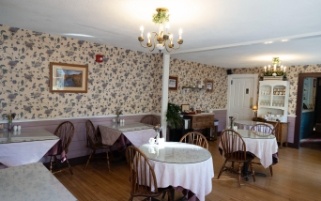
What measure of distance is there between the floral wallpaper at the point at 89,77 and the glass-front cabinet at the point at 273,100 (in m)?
2.52

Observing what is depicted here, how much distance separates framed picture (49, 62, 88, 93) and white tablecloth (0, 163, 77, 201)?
2.58 meters

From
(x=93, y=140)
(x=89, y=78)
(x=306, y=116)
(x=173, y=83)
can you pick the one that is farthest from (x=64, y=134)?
(x=306, y=116)

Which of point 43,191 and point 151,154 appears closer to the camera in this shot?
point 43,191

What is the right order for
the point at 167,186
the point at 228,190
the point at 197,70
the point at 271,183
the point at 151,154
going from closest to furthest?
A: the point at 167,186
the point at 151,154
the point at 228,190
the point at 271,183
the point at 197,70

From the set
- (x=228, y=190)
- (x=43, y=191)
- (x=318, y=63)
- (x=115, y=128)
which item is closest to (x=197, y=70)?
(x=318, y=63)

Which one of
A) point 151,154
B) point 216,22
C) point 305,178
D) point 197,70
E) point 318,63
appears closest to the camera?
point 151,154

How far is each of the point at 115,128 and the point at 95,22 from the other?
184 cm

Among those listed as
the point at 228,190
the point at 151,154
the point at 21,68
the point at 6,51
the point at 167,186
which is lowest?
the point at 228,190

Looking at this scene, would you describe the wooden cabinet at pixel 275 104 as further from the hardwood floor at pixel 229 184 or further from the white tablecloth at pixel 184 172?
the white tablecloth at pixel 184 172

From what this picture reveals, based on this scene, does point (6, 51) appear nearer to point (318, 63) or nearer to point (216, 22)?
point (216, 22)

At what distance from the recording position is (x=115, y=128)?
3963 millimetres

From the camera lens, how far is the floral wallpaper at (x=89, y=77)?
11.5ft

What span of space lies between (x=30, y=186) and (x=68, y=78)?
3033 mm

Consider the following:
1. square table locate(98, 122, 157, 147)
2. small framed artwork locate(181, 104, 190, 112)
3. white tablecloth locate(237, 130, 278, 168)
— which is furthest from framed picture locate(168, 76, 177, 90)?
white tablecloth locate(237, 130, 278, 168)
